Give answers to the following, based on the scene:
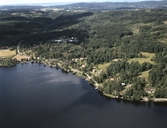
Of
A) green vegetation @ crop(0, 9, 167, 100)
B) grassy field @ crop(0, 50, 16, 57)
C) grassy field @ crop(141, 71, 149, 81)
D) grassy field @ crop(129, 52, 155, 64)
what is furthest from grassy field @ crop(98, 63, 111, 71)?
grassy field @ crop(0, 50, 16, 57)

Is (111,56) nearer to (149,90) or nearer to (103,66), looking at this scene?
(103,66)

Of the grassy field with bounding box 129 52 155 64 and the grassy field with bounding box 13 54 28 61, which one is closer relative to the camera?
the grassy field with bounding box 129 52 155 64

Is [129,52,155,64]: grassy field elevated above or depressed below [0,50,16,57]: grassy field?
above

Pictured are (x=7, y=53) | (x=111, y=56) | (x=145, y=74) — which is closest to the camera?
(x=145, y=74)

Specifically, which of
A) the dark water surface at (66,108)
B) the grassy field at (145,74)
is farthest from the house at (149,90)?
the grassy field at (145,74)

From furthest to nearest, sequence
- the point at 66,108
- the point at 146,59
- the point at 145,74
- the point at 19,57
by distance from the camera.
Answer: the point at 19,57 < the point at 146,59 < the point at 145,74 < the point at 66,108

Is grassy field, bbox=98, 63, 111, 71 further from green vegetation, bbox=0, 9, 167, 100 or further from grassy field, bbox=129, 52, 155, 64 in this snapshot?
grassy field, bbox=129, 52, 155, 64

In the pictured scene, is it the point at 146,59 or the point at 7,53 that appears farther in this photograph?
the point at 7,53

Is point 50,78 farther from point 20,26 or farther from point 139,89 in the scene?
point 20,26

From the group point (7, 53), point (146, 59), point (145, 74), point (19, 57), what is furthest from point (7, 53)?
point (145, 74)

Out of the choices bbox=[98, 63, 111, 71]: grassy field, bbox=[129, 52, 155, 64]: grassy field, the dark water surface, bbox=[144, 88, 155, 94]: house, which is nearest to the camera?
the dark water surface
